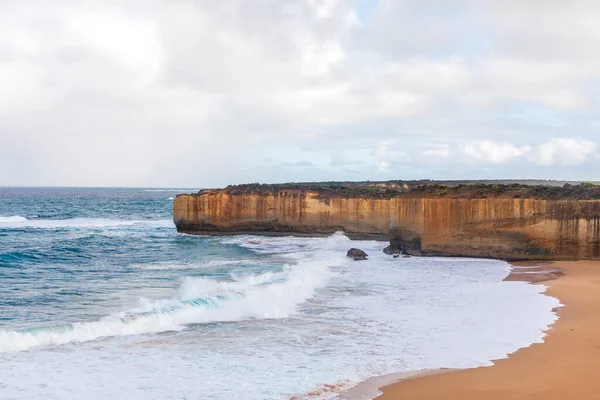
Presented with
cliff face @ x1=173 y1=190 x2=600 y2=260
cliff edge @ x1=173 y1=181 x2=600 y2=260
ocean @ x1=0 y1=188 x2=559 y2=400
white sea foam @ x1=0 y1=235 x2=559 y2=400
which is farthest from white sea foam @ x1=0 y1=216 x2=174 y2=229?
white sea foam @ x1=0 y1=235 x2=559 y2=400

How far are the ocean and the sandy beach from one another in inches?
20.0

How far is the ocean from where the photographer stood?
10.7 metres

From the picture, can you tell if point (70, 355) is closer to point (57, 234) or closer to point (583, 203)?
point (583, 203)

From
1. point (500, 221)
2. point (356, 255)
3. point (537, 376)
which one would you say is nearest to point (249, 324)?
point (537, 376)

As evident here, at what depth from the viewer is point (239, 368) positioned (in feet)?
37.2

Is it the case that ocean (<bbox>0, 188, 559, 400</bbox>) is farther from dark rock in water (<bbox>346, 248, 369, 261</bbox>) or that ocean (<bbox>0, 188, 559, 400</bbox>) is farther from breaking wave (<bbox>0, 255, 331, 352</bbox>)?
dark rock in water (<bbox>346, 248, 369, 261</bbox>)

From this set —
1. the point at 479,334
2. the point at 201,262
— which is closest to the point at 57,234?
the point at 201,262

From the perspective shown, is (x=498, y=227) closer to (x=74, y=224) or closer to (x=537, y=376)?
(x=537, y=376)

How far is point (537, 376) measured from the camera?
10727 millimetres

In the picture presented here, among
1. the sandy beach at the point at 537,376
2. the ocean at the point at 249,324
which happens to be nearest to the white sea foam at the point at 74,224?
the ocean at the point at 249,324

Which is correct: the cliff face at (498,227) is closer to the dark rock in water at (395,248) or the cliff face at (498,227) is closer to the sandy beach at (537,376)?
the dark rock in water at (395,248)

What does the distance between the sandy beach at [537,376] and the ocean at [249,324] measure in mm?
507

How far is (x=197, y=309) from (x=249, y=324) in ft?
6.45

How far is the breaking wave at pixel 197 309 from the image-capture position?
44.1 feet
